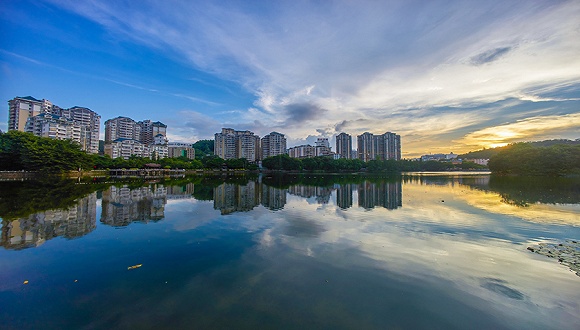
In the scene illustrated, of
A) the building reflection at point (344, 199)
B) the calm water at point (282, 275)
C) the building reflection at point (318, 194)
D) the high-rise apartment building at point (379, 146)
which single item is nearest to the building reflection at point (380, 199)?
the building reflection at point (344, 199)

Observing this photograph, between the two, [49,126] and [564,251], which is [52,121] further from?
[564,251]

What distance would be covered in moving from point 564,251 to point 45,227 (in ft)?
69.3

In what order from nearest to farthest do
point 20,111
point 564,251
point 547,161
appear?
point 564,251, point 547,161, point 20,111

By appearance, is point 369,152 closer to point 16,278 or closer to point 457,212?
point 457,212

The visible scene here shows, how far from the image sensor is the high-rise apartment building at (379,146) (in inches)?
6969

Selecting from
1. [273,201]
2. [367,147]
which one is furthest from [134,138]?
[273,201]

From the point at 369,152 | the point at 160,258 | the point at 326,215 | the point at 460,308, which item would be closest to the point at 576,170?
the point at 326,215

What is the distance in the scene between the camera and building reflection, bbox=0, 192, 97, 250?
9433mm

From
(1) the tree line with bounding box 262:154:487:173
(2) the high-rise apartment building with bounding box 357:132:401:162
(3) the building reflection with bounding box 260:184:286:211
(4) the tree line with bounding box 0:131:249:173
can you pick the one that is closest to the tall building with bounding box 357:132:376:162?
(2) the high-rise apartment building with bounding box 357:132:401:162

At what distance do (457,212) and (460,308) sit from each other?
44.2 ft

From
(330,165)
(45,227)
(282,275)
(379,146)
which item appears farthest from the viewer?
(379,146)

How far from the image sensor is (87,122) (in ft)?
383

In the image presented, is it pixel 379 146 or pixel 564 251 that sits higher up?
pixel 379 146

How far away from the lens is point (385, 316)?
4941mm
